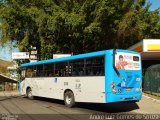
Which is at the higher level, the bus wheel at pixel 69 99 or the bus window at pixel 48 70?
the bus window at pixel 48 70

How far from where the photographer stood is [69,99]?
18.0 metres

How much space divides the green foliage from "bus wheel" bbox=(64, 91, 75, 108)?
977 cm

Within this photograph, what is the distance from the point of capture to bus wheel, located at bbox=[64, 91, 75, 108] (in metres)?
17.6

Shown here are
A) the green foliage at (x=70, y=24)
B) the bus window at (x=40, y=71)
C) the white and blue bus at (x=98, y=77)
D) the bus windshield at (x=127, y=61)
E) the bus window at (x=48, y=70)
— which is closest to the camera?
the white and blue bus at (x=98, y=77)

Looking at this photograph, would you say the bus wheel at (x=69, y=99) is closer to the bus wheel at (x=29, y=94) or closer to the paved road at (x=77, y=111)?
the paved road at (x=77, y=111)

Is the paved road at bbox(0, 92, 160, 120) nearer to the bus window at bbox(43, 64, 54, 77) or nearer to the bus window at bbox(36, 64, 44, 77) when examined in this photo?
the bus window at bbox(43, 64, 54, 77)

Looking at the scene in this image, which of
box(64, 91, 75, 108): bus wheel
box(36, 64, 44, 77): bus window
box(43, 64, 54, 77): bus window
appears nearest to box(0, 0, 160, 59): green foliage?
box(36, 64, 44, 77): bus window

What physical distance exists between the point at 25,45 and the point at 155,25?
→ 13788 mm

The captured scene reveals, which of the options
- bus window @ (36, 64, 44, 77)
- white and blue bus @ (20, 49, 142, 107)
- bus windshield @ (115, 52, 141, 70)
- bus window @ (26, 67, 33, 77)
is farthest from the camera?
bus window @ (26, 67, 33, 77)

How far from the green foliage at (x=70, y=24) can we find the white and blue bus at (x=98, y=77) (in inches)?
346

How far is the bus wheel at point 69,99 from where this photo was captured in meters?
17.6

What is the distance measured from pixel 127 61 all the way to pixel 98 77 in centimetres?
156

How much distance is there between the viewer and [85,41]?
30516 millimetres

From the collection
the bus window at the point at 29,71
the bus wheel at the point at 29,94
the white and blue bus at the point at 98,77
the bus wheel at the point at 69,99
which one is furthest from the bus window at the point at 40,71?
the bus wheel at the point at 69,99
